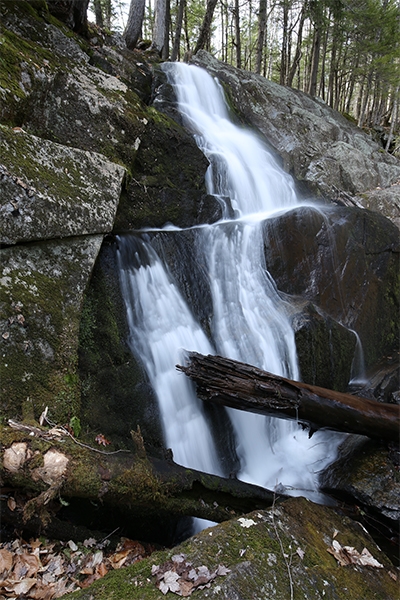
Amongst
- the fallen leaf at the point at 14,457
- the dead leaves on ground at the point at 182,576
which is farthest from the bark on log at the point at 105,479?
the dead leaves on ground at the point at 182,576

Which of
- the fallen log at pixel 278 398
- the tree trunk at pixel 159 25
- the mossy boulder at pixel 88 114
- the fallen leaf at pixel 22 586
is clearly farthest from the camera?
the tree trunk at pixel 159 25

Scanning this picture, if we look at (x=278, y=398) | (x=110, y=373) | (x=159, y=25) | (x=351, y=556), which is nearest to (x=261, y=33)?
(x=159, y=25)

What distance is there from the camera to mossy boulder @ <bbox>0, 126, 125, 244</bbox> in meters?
3.31

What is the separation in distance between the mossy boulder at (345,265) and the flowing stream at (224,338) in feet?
1.80

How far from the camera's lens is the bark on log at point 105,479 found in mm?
2404

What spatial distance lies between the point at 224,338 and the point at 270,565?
11.2 feet

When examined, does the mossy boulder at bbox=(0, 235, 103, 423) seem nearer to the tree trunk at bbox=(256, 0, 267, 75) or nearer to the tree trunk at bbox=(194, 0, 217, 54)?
the tree trunk at bbox=(194, 0, 217, 54)

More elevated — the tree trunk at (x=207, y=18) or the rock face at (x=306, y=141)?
the tree trunk at (x=207, y=18)

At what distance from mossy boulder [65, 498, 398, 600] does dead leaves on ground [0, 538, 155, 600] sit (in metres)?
0.66

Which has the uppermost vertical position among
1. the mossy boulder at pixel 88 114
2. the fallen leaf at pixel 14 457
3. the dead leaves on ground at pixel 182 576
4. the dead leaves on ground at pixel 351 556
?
the mossy boulder at pixel 88 114

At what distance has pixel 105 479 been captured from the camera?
2639 mm

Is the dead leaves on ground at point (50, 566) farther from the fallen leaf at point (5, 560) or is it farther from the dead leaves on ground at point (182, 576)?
the dead leaves on ground at point (182, 576)

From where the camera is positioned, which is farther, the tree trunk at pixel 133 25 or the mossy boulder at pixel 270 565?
the tree trunk at pixel 133 25

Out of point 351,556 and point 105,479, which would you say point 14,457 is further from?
point 351,556
